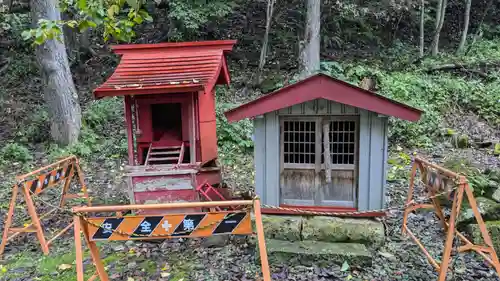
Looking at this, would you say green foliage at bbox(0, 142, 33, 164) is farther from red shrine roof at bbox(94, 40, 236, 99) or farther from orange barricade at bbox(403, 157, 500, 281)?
orange barricade at bbox(403, 157, 500, 281)

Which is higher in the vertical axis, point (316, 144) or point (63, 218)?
point (316, 144)

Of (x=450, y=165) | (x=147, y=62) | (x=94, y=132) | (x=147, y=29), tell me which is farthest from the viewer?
(x=147, y=29)

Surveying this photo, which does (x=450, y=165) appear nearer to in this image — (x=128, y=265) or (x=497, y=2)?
(x=128, y=265)

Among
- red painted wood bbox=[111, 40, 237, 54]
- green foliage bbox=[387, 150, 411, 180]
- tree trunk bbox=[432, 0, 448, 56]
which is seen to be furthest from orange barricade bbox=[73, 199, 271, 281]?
tree trunk bbox=[432, 0, 448, 56]

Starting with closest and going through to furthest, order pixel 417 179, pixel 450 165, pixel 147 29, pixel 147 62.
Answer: pixel 147 62
pixel 450 165
pixel 417 179
pixel 147 29

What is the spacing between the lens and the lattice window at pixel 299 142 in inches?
237

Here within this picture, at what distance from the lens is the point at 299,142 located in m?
6.05

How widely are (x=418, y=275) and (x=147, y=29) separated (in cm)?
1607

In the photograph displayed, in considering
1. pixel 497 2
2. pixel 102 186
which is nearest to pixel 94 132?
pixel 102 186

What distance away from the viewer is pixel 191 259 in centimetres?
574

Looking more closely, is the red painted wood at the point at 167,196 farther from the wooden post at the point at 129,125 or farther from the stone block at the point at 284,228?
the stone block at the point at 284,228

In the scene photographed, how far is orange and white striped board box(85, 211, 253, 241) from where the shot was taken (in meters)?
3.81

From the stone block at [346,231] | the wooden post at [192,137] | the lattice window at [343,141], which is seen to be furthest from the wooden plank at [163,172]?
the lattice window at [343,141]

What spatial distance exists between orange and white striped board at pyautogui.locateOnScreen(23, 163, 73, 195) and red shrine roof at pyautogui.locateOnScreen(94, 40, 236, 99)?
60.1 inches
